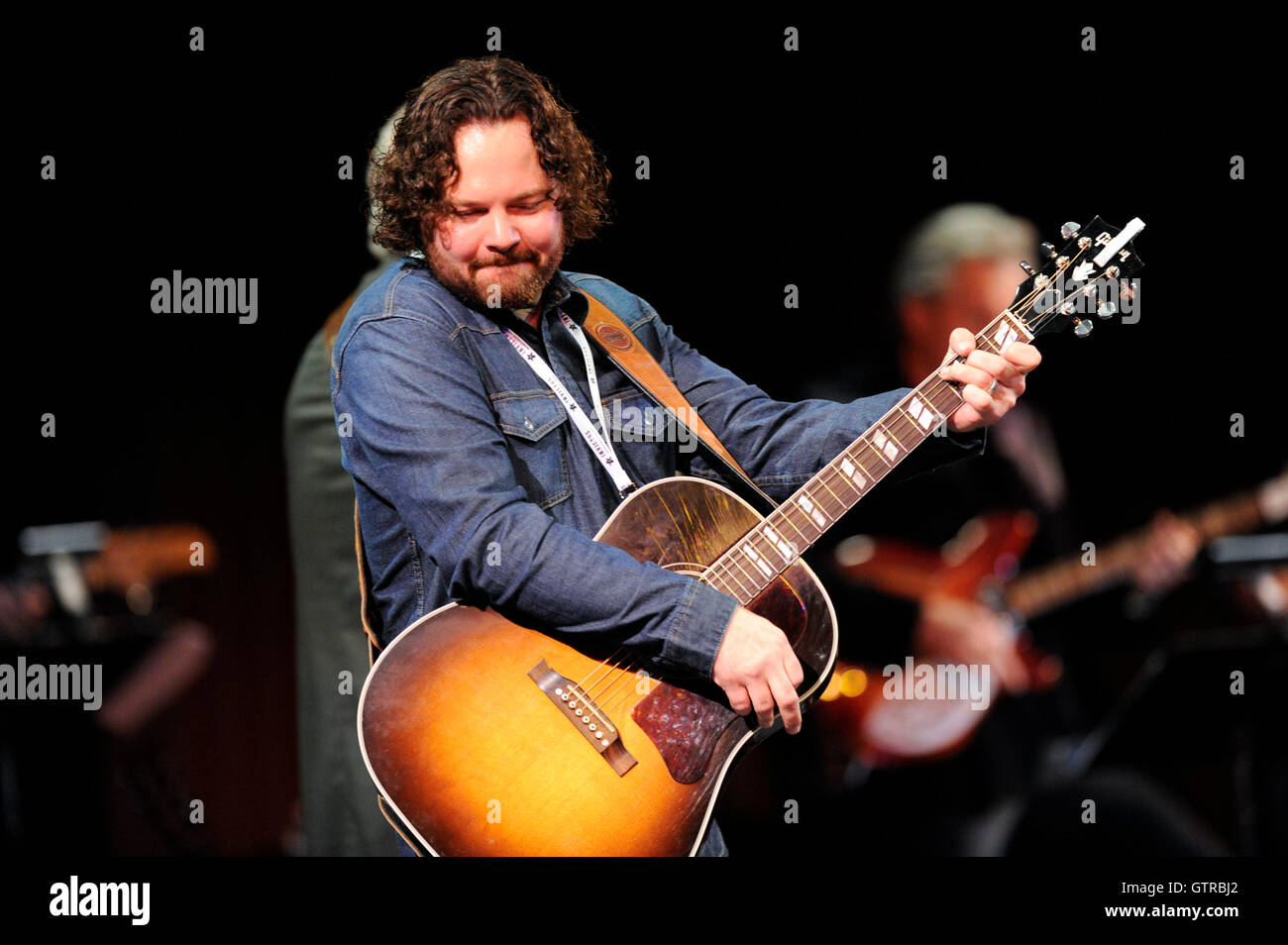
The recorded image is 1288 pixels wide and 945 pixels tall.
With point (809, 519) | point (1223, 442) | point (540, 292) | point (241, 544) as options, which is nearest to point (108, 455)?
point (241, 544)

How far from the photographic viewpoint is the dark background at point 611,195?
3.87m

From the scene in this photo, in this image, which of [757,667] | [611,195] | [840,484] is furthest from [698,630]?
[611,195]

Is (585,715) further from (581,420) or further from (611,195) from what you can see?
(611,195)

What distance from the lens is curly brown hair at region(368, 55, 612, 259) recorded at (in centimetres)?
248

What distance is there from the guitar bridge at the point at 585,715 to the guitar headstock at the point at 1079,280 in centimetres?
110

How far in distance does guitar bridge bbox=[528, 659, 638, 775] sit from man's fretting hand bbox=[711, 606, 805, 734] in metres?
0.22

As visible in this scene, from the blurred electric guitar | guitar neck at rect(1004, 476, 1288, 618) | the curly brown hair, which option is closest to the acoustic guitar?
the curly brown hair

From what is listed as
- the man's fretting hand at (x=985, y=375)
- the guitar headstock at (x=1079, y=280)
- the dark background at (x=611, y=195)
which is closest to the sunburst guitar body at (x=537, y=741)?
the man's fretting hand at (x=985, y=375)

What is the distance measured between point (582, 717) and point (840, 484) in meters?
0.68

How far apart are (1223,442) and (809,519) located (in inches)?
122

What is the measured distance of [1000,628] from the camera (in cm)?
512

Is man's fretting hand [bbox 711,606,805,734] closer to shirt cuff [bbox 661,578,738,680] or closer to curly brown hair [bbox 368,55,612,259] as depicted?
shirt cuff [bbox 661,578,738,680]

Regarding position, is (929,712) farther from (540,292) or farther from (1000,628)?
(540,292)

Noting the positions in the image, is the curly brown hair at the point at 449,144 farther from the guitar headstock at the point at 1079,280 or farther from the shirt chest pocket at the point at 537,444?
the guitar headstock at the point at 1079,280
